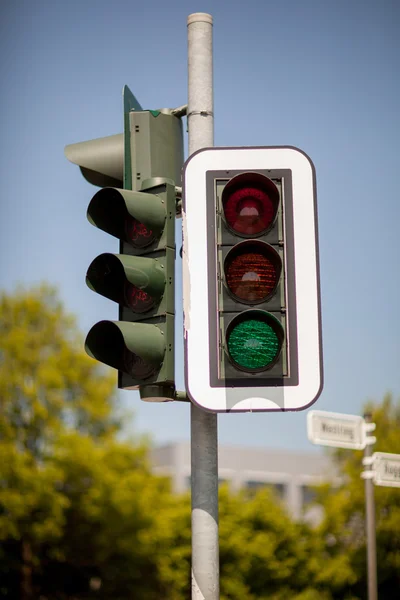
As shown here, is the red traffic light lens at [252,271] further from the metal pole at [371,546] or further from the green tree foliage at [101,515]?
the green tree foliage at [101,515]

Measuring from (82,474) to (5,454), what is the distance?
2.91 meters

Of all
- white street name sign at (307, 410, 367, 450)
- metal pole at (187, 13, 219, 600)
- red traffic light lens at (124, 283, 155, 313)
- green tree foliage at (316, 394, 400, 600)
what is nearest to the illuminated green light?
metal pole at (187, 13, 219, 600)

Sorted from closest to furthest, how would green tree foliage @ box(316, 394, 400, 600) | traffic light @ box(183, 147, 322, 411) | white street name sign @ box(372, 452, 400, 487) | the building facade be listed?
traffic light @ box(183, 147, 322, 411)
white street name sign @ box(372, 452, 400, 487)
green tree foliage @ box(316, 394, 400, 600)
the building facade

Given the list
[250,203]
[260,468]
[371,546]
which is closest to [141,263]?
[250,203]

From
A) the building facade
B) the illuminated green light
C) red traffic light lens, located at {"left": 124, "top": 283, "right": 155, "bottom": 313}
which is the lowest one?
the building facade

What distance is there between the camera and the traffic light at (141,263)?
12.9ft

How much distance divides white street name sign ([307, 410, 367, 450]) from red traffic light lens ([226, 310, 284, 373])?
6530 mm

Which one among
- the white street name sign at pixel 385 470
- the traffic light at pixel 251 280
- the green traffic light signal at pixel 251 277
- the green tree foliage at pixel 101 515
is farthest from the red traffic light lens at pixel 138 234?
the green tree foliage at pixel 101 515

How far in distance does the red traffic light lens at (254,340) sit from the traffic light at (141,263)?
37cm

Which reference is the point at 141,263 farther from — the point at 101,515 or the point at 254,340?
the point at 101,515

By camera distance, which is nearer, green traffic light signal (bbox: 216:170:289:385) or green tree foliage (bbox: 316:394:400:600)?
green traffic light signal (bbox: 216:170:289:385)

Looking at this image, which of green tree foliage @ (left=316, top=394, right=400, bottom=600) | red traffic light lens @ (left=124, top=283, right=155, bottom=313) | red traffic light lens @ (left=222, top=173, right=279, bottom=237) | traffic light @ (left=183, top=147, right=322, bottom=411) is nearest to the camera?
traffic light @ (left=183, top=147, right=322, bottom=411)

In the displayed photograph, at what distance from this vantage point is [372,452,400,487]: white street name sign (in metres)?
10.8

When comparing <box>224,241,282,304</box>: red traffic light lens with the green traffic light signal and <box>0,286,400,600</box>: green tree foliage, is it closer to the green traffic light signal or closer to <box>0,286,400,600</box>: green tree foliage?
the green traffic light signal
